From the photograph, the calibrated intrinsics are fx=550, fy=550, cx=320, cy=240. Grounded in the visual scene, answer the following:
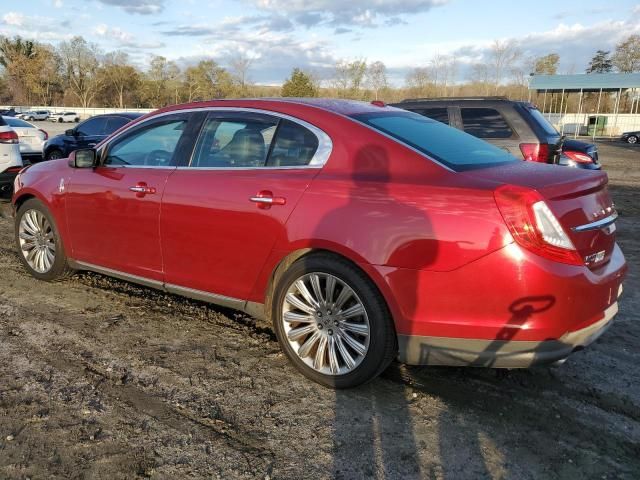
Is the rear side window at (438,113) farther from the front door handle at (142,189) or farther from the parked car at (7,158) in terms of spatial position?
the parked car at (7,158)

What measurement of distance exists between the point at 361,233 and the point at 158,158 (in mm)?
1989

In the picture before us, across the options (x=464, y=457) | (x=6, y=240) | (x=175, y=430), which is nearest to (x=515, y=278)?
(x=464, y=457)

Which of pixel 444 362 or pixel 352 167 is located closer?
pixel 444 362

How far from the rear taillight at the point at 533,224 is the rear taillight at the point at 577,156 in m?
5.87

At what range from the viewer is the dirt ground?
8.55 feet

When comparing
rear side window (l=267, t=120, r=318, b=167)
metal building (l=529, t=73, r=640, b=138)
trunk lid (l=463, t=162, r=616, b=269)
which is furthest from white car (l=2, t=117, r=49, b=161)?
metal building (l=529, t=73, r=640, b=138)

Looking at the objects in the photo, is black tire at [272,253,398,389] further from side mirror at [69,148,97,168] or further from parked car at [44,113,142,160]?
parked car at [44,113,142,160]

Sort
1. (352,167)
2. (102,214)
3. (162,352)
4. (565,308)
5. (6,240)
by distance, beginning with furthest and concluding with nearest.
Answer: (6,240) < (102,214) < (162,352) < (352,167) < (565,308)

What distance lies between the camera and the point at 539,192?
109 inches

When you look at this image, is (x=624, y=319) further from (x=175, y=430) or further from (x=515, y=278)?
(x=175, y=430)

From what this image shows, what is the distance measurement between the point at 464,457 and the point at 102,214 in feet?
10.8

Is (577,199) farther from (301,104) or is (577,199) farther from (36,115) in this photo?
(36,115)

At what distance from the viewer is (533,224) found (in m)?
2.71

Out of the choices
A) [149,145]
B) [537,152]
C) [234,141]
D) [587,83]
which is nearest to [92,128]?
[149,145]
